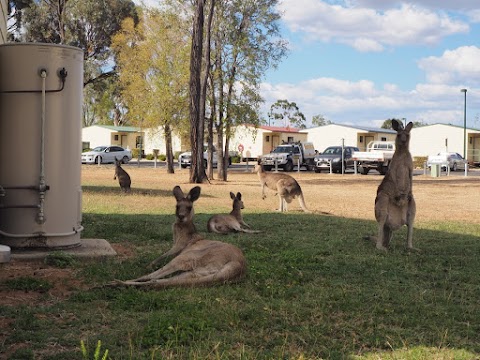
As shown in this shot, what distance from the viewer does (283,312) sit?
210 inches

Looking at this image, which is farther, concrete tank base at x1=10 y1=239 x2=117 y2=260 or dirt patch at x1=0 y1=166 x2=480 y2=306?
concrete tank base at x1=10 y1=239 x2=117 y2=260

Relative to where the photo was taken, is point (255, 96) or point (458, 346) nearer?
point (458, 346)

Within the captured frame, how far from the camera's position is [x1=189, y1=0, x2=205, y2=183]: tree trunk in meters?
24.7

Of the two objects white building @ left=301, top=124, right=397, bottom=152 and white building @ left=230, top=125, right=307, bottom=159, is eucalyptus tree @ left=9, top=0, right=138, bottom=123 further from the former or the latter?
white building @ left=301, top=124, right=397, bottom=152

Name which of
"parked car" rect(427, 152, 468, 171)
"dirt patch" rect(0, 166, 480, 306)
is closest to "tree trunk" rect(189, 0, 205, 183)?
"dirt patch" rect(0, 166, 480, 306)

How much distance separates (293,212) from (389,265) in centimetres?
690

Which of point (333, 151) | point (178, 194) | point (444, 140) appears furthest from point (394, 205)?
point (444, 140)

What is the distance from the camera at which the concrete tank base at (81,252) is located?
7445mm

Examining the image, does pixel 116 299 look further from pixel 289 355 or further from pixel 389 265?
pixel 389 265

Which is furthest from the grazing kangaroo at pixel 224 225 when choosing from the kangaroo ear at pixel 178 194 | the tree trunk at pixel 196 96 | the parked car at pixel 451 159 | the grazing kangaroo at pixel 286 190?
the parked car at pixel 451 159

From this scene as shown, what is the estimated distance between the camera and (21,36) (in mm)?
Answer: 46469

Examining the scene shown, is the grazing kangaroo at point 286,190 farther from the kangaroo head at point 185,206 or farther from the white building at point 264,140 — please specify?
the white building at point 264,140

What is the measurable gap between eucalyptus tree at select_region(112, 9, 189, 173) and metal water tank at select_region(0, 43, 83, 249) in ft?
82.9

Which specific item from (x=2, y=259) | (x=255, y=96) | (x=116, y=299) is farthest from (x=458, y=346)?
(x=255, y=96)
